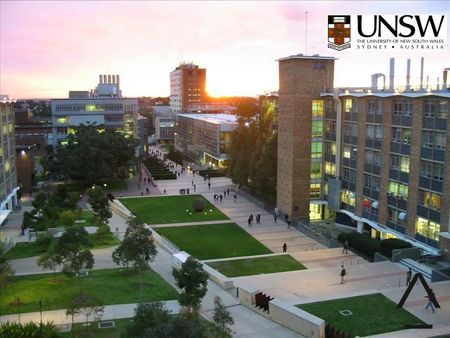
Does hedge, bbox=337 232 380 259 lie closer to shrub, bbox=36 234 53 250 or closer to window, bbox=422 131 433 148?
window, bbox=422 131 433 148

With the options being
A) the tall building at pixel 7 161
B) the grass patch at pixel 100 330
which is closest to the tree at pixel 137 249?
the grass patch at pixel 100 330

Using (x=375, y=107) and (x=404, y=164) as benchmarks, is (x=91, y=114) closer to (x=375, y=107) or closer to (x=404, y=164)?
(x=375, y=107)

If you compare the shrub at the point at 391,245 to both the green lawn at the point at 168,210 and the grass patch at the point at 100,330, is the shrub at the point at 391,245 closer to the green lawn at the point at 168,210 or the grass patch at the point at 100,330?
the green lawn at the point at 168,210

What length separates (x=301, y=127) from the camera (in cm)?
5412

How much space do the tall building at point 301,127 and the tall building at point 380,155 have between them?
0.38ft

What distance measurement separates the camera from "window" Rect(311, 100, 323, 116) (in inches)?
2130

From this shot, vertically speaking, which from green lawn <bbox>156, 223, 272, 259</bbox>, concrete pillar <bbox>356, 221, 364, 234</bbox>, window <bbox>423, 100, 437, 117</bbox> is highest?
window <bbox>423, 100, 437, 117</bbox>

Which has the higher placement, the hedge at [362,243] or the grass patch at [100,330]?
the hedge at [362,243]

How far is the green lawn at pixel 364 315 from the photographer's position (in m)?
27.3

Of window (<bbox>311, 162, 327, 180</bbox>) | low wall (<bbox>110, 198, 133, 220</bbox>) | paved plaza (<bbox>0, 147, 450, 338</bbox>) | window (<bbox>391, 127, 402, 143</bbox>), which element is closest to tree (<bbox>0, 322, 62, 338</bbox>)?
paved plaza (<bbox>0, 147, 450, 338</bbox>)

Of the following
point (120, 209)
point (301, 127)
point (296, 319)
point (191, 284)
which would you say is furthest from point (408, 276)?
point (120, 209)

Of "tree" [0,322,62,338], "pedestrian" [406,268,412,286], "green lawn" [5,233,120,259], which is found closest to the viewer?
"tree" [0,322,62,338]

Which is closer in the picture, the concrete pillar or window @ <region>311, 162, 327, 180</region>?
the concrete pillar

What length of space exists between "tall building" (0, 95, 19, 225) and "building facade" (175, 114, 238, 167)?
3569 centimetres
